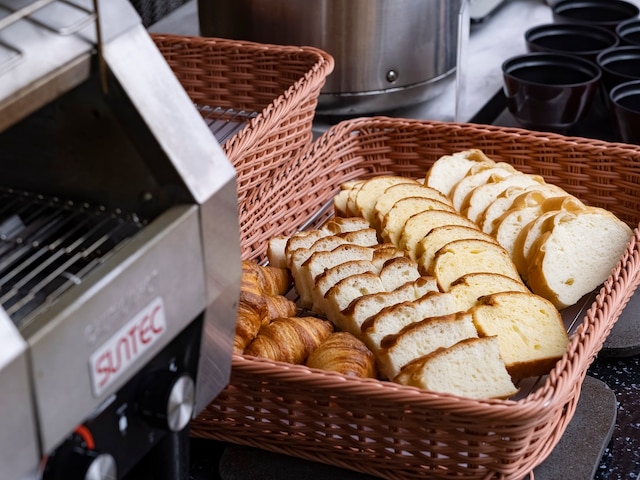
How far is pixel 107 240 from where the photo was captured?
31.8 inches

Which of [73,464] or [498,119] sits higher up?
[73,464]

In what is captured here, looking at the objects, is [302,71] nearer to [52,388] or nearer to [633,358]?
[633,358]

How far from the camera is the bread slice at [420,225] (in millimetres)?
1527

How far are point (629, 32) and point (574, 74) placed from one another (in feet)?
1.01

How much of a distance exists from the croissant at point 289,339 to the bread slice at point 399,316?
6 centimetres

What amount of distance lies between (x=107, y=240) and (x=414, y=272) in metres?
0.69

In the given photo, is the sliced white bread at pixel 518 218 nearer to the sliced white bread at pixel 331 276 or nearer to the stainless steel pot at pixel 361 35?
the sliced white bread at pixel 331 276

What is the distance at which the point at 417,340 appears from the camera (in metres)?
1.23

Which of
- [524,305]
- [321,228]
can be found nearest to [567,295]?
[524,305]

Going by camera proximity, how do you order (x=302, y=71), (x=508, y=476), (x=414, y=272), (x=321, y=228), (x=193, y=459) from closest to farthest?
(x=508, y=476), (x=193, y=459), (x=414, y=272), (x=321, y=228), (x=302, y=71)

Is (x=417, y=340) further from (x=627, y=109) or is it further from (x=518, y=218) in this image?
(x=627, y=109)

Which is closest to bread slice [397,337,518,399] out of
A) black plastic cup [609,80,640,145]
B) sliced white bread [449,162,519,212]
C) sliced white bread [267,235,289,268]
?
A: sliced white bread [267,235,289,268]

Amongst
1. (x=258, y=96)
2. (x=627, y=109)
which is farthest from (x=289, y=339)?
(x=627, y=109)

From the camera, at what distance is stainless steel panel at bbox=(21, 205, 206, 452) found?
67 centimetres
